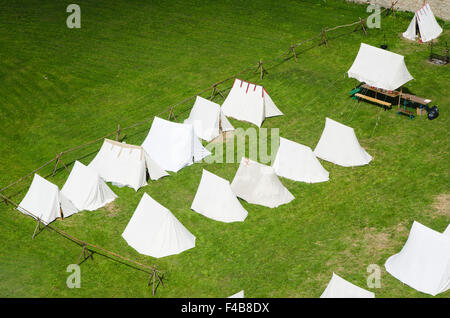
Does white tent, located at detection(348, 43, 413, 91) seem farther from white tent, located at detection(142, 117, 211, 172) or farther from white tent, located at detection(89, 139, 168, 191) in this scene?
white tent, located at detection(89, 139, 168, 191)

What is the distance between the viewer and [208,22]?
44.1 metres

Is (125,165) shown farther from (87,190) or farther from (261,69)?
(261,69)

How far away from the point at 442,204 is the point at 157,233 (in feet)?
43.3

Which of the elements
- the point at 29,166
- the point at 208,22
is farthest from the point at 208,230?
the point at 208,22

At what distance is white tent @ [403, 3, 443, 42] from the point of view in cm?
3822

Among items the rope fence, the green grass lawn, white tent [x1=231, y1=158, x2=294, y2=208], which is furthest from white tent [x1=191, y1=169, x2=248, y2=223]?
the rope fence

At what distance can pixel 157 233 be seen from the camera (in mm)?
24859

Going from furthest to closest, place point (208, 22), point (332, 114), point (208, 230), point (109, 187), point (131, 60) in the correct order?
point (208, 22), point (131, 60), point (332, 114), point (109, 187), point (208, 230)

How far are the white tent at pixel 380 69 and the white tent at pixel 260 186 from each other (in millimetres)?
10099

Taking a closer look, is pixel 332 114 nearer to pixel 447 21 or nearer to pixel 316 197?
pixel 316 197

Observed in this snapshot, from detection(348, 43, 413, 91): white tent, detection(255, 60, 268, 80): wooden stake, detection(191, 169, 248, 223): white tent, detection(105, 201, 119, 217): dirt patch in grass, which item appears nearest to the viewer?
detection(191, 169, 248, 223): white tent

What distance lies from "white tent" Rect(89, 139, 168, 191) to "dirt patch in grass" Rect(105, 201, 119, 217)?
4.75 feet
